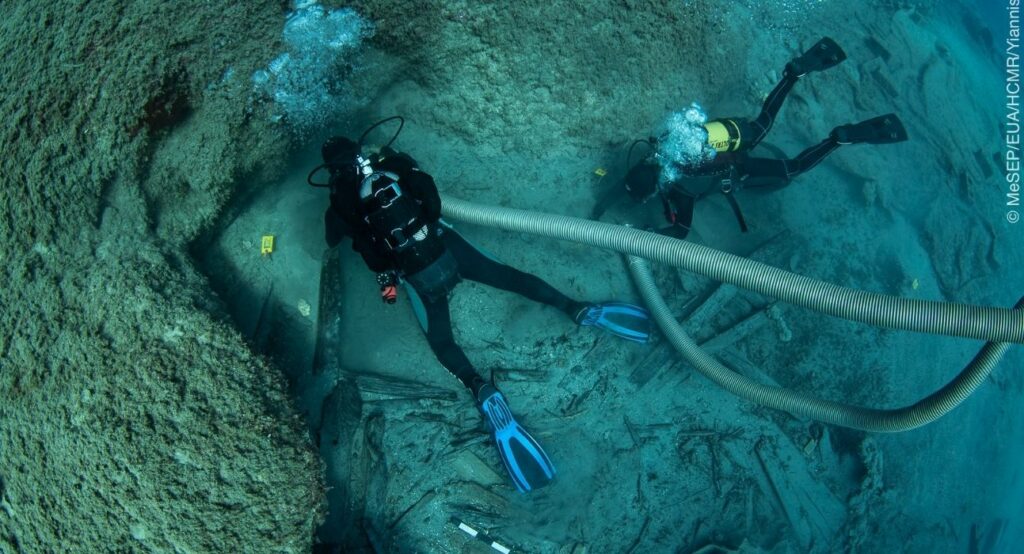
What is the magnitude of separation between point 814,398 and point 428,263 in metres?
3.90

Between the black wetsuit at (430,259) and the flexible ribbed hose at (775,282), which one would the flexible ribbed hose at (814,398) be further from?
the black wetsuit at (430,259)

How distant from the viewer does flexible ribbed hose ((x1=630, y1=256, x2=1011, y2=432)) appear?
148 inches

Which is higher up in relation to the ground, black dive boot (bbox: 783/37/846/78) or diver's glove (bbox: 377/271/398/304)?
black dive boot (bbox: 783/37/846/78)

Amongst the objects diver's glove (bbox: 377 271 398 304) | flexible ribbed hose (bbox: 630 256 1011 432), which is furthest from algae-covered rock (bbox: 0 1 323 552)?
flexible ribbed hose (bbox: 630 256 1011 432)

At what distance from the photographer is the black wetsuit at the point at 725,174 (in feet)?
17.0

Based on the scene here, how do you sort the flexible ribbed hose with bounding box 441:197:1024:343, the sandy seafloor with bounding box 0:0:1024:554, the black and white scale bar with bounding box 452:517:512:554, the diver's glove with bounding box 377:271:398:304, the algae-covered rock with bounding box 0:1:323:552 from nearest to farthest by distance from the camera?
the algae-covered rock with bounding box 0:1:323:552 < the sandy seafloor with bounding box 0:0:1024:554 < the flexible ribbed hose with bounding box 441:197:1024:343 < the diver's glove with bounding box 377:271:398:304 < the black and white scale bar with bounding box 452:517:512:554

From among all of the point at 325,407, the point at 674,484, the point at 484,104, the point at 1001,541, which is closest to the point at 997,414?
the point at 1001,541

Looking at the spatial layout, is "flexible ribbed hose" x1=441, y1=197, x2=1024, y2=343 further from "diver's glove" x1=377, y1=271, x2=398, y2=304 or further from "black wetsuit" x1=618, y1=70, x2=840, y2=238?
"black wetsuit" x1=618, y1=70, x2=840, y2=238

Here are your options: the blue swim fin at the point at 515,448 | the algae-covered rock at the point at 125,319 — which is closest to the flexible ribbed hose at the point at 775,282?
the blue swim fin at the point at 515,448

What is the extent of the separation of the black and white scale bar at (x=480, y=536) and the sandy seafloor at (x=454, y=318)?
7 centimetres

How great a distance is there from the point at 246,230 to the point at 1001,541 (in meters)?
13.8

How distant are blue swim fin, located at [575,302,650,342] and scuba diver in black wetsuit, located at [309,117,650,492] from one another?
10 millimetres

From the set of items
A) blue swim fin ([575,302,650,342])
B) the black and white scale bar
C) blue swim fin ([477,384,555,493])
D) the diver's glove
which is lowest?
the black and white scale bar

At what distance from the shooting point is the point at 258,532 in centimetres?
269
